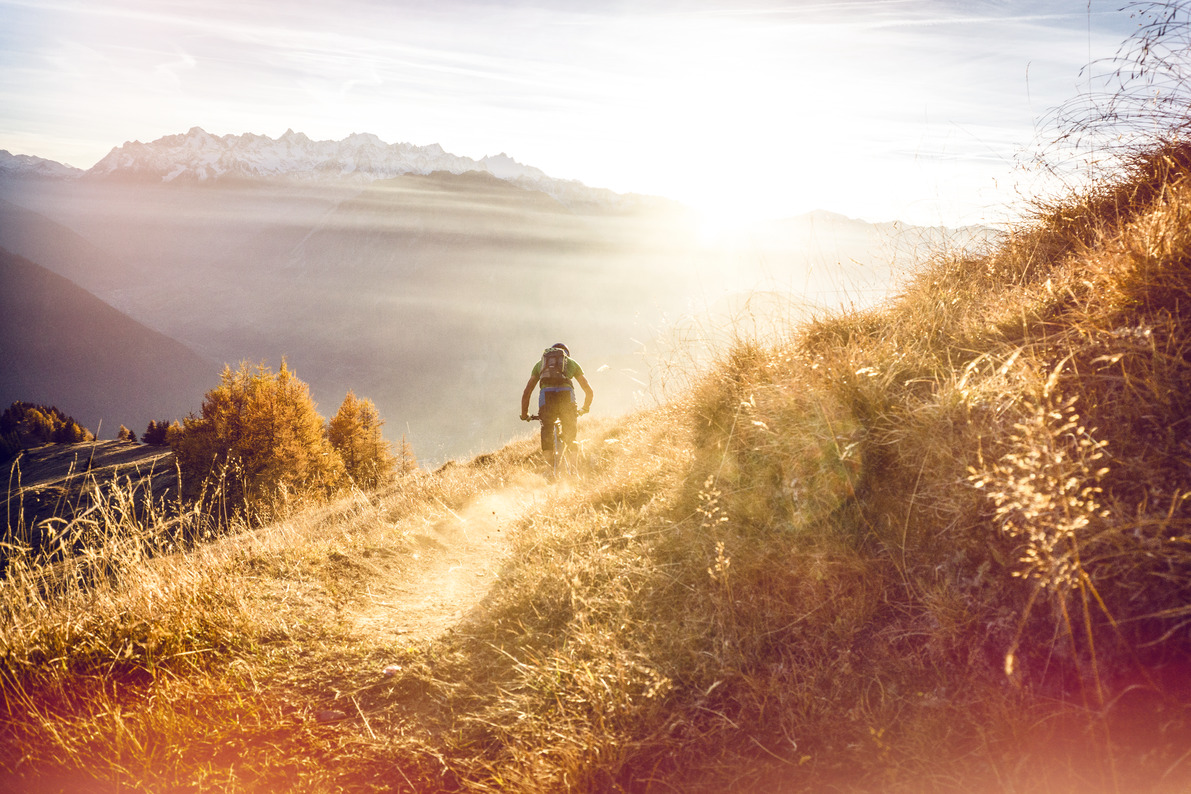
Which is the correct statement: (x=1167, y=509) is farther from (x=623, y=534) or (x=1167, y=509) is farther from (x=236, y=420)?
(x=236, y=420)

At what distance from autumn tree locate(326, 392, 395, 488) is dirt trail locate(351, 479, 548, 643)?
3349 cm

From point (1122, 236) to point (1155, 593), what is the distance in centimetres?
241

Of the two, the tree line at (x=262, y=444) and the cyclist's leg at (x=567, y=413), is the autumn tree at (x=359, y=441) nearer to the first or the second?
the tree line at (x=262, y=444)

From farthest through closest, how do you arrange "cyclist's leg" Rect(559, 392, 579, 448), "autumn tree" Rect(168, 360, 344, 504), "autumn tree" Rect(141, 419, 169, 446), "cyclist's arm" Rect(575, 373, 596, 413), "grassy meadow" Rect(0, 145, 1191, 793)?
"autumn tree" Rect(141, 419, 169, 446)
"autumn tree" Rect(168, 360, 344, 504)
"cyclist's leg" Rect(559, 392, 579, 448)
"cyclist's arm" Rect(575, 373, 596, 413)
"grassy meadow" Rect(0, 145, 1191, 793)

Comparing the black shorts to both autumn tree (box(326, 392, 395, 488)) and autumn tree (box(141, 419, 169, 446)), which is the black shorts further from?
autumn tree (box(141, 419, 169, 446))

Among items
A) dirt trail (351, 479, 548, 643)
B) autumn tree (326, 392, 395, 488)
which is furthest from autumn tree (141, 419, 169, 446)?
dirt trail (351, 479, 548, 643)

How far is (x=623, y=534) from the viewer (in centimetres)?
451

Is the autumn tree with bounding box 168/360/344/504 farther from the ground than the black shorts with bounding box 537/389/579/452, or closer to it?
closer to it

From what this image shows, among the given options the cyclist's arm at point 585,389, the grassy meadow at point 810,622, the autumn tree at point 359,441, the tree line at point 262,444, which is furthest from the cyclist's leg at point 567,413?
the autumn tree at point 359,441

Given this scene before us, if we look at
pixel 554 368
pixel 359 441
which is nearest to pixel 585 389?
pixel 554 368

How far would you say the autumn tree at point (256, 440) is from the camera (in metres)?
31.0

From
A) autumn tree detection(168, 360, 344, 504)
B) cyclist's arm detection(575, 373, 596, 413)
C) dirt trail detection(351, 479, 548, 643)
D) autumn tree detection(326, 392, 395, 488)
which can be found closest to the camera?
dirt trail detection(351, 479, 548, 643)

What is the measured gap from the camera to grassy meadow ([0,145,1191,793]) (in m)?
2.23

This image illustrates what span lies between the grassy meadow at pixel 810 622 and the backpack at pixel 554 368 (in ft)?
17.6
